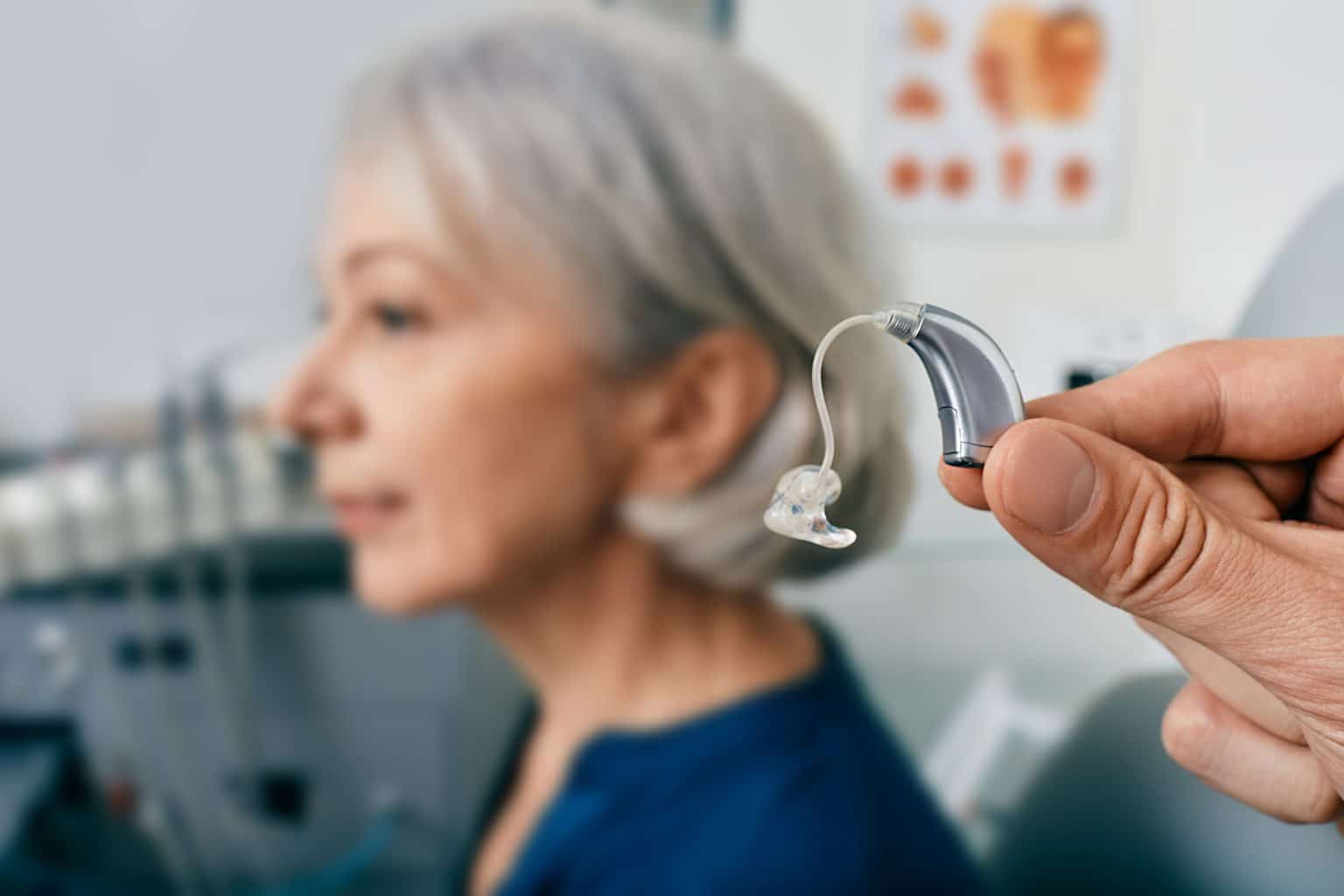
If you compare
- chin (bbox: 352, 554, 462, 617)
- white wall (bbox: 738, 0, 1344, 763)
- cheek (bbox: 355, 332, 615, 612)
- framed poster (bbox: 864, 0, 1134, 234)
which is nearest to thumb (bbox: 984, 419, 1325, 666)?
white wall (bbox: 738, 0, 1344, 763)

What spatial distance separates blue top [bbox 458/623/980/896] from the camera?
61cm

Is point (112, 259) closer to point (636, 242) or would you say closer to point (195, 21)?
point (195, 21)

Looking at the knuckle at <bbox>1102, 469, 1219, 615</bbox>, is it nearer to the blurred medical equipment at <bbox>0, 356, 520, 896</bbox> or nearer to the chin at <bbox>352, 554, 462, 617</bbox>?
the chin at <bbox>352, 554, 462, 617</bbox>

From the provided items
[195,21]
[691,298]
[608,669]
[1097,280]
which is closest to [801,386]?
[691,298]

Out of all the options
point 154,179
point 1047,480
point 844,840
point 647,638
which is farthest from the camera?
point 154,179

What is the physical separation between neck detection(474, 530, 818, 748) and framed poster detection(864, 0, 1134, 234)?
0.45 meters

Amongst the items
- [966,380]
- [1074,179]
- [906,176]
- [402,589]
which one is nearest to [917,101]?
[906,176]

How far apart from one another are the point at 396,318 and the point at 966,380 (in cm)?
52

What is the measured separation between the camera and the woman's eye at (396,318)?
0.66 meters

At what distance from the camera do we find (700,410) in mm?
665

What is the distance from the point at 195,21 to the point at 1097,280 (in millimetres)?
886

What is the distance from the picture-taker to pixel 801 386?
64cm

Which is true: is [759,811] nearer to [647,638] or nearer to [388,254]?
[647,638]

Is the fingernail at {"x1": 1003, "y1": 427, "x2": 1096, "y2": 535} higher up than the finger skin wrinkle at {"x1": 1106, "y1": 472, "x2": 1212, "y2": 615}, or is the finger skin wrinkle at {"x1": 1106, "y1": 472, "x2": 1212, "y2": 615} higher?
the fingernail at {"x1": 1003, "y1": 427, "x2": 1096, "y2": 535}
